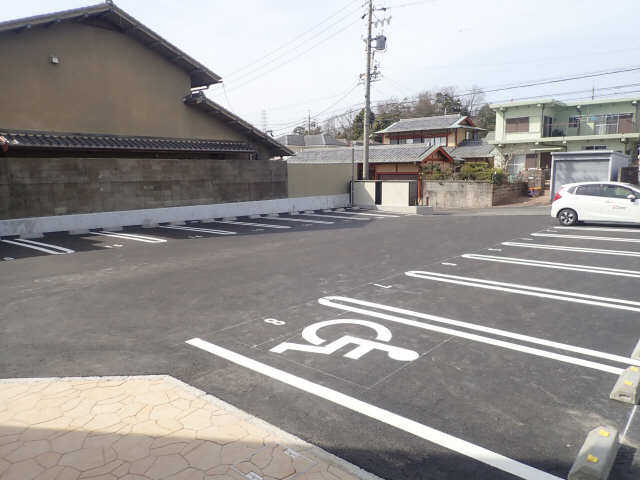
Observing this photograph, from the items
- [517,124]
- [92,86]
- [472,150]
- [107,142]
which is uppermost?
[517,124]

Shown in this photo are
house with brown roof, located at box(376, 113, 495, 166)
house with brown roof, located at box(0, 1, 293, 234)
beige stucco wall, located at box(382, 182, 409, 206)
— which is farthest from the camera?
house with brown roof, located at box(376, 113, 495, 166)

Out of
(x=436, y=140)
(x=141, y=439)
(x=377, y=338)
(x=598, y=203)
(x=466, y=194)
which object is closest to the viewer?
(x=141, y=439)

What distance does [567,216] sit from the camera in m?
14.8

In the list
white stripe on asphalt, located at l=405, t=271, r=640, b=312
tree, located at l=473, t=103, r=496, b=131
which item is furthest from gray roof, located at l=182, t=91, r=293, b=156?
tree, located at l=473, t=103, r=496, b=131

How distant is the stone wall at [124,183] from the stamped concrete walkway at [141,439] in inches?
451

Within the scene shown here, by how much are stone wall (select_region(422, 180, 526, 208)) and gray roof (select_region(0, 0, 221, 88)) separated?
13.0m

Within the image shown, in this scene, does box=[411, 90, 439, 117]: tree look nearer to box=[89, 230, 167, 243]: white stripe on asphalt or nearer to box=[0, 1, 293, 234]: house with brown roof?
box=[0, 1, 293, 234]: house with brown roof

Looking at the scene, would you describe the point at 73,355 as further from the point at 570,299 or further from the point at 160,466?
the point at 570,299

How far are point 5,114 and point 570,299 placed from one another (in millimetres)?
16872

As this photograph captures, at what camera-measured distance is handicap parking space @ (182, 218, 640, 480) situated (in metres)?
3.21

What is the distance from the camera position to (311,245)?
38.5ft

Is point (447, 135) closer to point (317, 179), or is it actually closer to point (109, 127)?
point (317, 179)

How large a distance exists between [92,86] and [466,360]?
56.3ft

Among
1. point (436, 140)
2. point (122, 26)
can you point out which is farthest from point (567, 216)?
point (436, 140)
